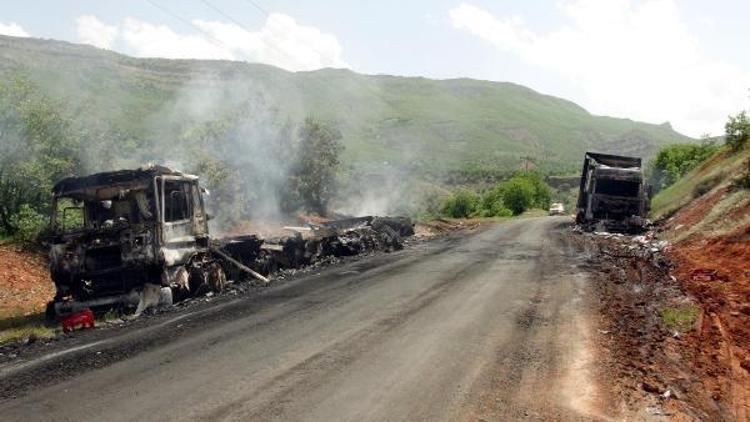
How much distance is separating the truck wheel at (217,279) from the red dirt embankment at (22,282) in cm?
509

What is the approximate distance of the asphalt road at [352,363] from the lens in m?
5.71

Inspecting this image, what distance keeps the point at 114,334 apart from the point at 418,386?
17.8 ft

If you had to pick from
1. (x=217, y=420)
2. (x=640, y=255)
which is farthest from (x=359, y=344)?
(x=640, y=255)

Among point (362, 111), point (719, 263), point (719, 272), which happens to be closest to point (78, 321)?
point (719, 272)

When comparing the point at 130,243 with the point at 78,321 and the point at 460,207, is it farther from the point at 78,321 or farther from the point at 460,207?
the point at 460,207

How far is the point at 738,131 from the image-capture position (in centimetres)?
2823

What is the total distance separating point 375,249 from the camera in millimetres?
21312

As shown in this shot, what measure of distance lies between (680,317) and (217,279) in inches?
383

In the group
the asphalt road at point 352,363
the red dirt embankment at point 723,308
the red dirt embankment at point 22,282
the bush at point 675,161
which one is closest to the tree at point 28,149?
the red dirt embankment at point 22,282

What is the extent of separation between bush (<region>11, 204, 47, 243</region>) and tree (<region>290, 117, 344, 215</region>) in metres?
17.6

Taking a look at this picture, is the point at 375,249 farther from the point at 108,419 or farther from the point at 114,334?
the point at 108,419

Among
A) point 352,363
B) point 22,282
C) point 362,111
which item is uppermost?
point 362,111

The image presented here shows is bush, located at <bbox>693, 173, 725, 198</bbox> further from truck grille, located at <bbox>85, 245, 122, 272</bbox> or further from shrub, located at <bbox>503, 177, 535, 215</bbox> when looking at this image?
shrub, located at <bbox>503, 177, 535, 215</bbox>

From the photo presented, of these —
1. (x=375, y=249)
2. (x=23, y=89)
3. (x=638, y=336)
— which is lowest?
(x=375, y=249)
